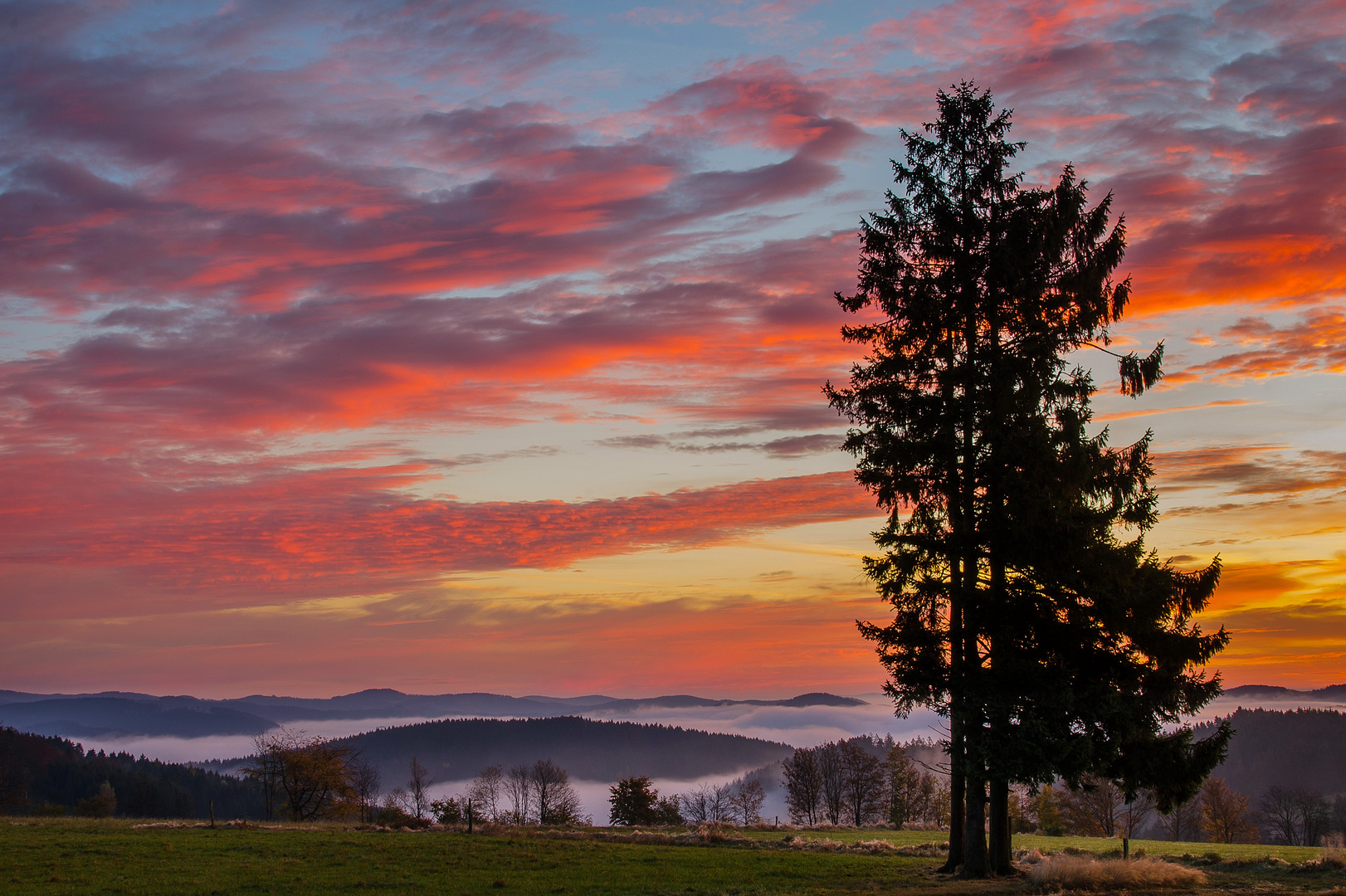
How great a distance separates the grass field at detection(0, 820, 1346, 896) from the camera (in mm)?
19641

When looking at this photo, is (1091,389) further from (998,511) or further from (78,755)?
(78,755)

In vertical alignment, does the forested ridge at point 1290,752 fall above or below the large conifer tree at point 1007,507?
below

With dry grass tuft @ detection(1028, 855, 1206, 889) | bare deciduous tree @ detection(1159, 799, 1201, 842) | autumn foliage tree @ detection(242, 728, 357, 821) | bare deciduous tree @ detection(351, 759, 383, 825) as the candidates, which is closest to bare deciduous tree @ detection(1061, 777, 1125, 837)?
bare deciduous tree @ detection(1159, 799, 1201, 842)

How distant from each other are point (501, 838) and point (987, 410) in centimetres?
2345

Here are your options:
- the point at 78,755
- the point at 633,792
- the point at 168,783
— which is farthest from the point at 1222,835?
the point at 78,755

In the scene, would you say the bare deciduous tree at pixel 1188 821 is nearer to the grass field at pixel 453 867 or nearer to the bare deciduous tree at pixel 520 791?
the grass field at pixel 453 867

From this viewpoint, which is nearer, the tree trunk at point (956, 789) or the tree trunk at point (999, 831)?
the tree trunk at point (956, 789)

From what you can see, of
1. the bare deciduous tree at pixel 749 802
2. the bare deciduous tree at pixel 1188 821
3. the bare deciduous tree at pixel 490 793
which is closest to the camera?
the bare deciduous tree at pixel 1188 821

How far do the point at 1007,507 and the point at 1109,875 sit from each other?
7722 millimetres

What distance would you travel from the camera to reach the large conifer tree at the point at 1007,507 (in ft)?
62.1

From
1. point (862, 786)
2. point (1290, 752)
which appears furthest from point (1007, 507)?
point (1290, 752)

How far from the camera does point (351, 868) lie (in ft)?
77.5

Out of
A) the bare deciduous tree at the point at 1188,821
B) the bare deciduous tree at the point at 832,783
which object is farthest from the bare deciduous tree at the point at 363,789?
the bare deciduous tree at the point at 1188,821

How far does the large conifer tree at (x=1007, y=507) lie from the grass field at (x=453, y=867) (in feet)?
10.0
